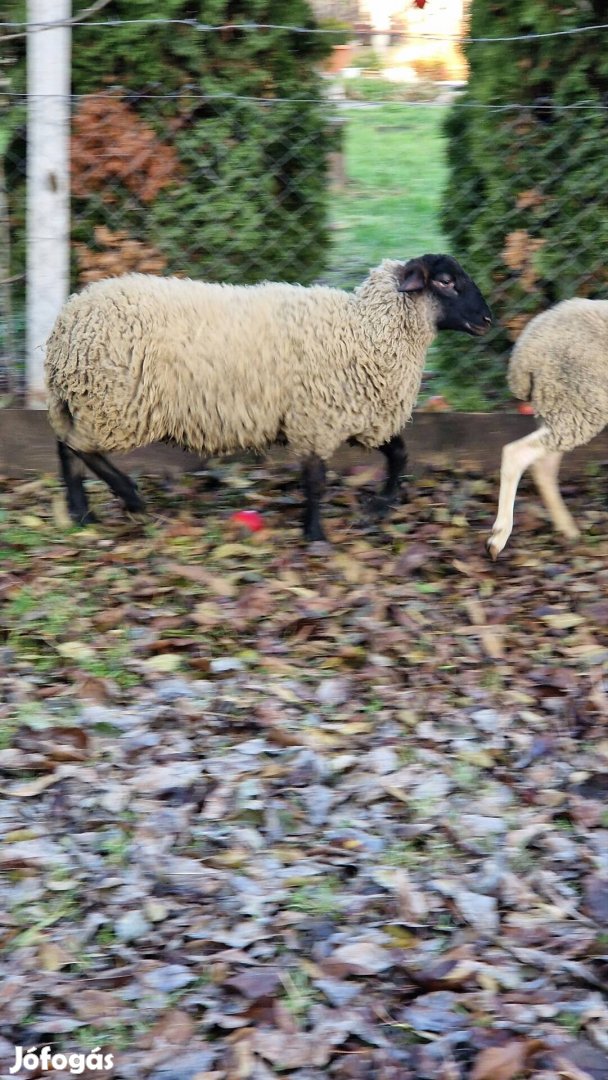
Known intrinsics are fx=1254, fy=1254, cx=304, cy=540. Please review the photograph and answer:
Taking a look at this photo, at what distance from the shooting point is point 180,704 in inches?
165

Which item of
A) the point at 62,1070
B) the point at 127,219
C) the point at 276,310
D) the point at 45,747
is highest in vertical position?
the point at 127,219

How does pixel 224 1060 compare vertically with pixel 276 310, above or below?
below

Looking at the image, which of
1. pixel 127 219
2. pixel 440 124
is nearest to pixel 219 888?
pixel 127 219

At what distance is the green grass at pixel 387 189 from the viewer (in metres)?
6.72

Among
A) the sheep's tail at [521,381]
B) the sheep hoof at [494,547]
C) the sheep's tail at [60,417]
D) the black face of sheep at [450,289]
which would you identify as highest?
the black face of sheep at [450,289]

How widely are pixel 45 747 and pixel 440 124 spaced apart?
4031mm

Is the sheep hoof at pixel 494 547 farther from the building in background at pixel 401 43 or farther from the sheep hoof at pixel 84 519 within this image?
the building in background at pixel 401 43

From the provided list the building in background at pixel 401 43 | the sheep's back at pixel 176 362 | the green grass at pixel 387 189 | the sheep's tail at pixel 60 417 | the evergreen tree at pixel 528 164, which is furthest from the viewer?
the building in background at pixel 401 43

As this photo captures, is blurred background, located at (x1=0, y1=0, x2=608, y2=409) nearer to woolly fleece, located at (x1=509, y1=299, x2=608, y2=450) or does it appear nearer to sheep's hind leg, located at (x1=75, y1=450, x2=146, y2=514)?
woolly fleece, located at (x1=509, y1=299, x2=608, y2=450)

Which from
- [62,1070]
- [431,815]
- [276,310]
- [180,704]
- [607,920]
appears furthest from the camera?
[276,310]

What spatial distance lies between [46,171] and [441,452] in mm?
2295

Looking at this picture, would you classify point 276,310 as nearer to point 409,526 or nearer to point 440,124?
point 409,526

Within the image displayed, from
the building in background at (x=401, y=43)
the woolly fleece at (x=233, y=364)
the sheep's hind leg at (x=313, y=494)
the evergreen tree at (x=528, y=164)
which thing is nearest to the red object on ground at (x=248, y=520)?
the sheep's hind leg at (x=313, y=494)

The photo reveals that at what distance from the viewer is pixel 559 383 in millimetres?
5465
